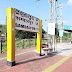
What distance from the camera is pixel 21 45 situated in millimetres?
11438

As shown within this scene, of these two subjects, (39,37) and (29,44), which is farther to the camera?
(29,44)

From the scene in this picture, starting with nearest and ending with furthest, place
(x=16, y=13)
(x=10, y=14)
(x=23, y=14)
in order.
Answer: (x=10, y=14) → (x=16, y=13) → (x=23, y=14)

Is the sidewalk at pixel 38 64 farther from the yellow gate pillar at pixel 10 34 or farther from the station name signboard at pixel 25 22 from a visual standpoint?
the station name signboard at pixel 25 22

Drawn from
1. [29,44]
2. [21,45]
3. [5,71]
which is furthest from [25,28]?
[29,44]

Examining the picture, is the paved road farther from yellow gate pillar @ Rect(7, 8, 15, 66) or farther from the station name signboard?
yellow gate pillar @ Rect(7, 8, 15, 66)

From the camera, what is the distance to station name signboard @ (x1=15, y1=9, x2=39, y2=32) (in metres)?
5.50

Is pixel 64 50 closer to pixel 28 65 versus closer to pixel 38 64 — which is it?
pixel 38 64

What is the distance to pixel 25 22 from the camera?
6.11m

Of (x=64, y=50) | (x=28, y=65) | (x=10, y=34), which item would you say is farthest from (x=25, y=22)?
(x=64, y=50)

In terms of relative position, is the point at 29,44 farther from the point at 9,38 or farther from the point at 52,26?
the point at 9,38

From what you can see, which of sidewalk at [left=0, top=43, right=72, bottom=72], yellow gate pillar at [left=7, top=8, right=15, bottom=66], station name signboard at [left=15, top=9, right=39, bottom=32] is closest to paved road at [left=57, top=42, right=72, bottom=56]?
sidewalk at [left=0, top=43, right=72, bottom=72]

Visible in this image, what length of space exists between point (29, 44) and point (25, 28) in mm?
6757

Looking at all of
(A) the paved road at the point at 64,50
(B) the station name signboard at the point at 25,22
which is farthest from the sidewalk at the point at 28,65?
(A) the paved road at the point at 64,50

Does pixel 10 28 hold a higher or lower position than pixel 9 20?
lower
